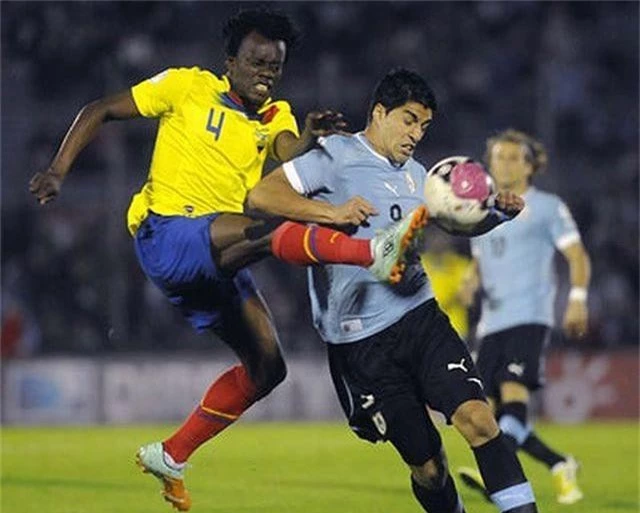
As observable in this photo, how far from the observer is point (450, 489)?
7488 millimetres

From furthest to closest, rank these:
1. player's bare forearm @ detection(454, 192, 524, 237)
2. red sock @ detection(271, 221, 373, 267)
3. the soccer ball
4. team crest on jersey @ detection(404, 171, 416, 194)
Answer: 1. team crest on jersey @ detection(404, 171, 416, 194)
2. red sock @ detection(271, 221, 373, 267)
3. player's bare forearm @ detection(454, 192, 524, 237)
4. the soccer ball

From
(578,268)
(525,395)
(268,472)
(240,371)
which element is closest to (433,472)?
(240,371)

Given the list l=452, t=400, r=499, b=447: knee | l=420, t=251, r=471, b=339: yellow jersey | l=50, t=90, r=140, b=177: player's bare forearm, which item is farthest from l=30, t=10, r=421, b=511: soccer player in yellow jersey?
l=420, t=251, r=471, b=339: yellow jersey

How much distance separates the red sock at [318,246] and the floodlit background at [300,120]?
37.6ft

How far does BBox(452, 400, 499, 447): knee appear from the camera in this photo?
279 inches

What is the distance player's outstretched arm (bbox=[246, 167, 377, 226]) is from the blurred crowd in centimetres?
1147

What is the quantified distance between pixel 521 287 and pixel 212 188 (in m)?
3.48

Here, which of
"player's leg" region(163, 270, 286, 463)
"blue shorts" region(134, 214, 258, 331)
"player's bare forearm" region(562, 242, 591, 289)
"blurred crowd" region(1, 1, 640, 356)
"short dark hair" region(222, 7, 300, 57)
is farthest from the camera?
"blurred crowd" region(1, 1, 640, 356)

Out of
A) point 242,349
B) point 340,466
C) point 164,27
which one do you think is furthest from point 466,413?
point 164,27

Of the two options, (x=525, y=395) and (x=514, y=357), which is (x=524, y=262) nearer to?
(x=514, y=357)

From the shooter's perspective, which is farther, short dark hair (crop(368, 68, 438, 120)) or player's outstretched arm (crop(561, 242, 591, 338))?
player's outstretched arm (crop(561, 242, 591, 338))

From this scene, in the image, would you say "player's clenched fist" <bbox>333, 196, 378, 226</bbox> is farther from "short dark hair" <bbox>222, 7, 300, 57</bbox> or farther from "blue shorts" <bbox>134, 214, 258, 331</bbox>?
"short dark hair" <bbox>222, 7, 300, 57</bbox>

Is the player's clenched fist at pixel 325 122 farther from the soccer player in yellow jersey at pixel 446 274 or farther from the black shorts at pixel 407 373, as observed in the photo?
the soccer player in yellow jersey at pixel 446 274

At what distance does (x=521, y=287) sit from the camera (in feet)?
37.6
